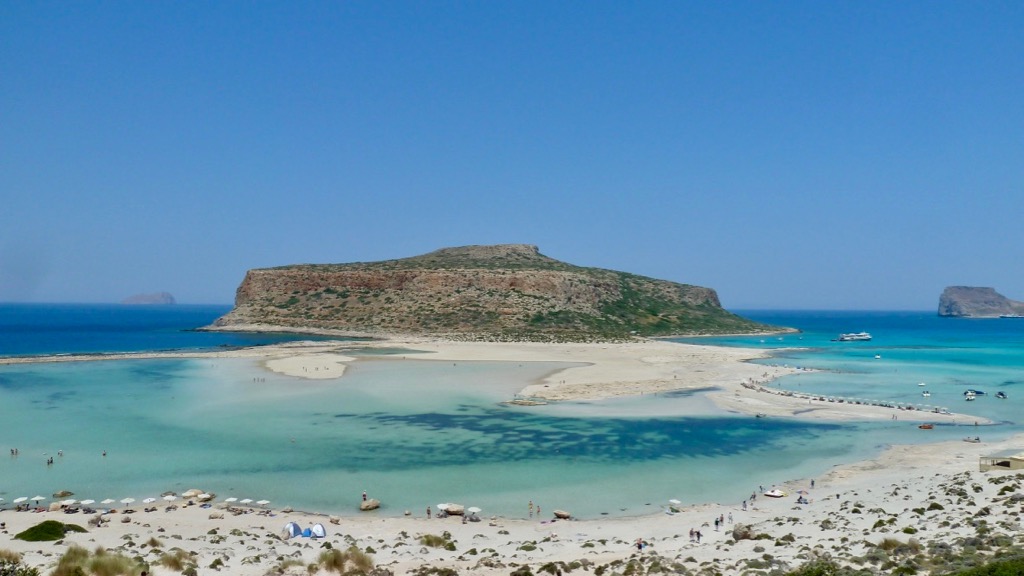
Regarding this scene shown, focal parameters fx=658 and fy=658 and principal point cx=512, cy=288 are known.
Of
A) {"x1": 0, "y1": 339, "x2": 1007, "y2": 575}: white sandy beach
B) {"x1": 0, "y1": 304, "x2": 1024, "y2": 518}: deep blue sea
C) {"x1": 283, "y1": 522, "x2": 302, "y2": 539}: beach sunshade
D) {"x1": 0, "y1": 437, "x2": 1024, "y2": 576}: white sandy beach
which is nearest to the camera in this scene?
{"x1": 0, "y1": 437, "x2": 1024, "y2": 576}: white sandy beach

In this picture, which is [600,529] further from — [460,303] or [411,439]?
[460,303]

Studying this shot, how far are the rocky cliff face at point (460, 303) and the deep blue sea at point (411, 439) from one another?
51673 millimetres

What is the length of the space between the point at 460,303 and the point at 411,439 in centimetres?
8380

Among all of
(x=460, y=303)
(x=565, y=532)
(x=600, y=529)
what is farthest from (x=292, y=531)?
(x=460, y=303)

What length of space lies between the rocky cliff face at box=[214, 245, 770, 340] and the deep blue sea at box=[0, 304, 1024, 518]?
170 feet

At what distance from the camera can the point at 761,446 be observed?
106ft

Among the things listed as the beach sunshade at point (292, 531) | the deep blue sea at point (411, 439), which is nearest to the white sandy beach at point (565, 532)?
the beach sunshade at point (292, 531)

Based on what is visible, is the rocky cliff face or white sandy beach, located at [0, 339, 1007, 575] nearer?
white sandy beach, located at [0, 339, 1007, 575]

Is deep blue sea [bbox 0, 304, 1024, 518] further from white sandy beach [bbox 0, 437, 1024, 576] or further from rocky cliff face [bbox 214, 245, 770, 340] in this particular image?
rocky cliff face [bbox 214, 245, 770, 340]

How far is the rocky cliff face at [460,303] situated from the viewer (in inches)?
4370

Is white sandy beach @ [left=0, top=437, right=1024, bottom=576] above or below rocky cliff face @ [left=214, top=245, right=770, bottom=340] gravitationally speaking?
below

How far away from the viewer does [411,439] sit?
33.1 metres

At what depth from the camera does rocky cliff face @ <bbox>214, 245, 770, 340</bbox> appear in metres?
111

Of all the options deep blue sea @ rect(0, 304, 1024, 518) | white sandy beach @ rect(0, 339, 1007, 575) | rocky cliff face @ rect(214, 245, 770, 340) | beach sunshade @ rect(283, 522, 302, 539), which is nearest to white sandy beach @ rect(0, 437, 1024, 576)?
white sandy beach @ rect(0, 339, 1007, 575)
